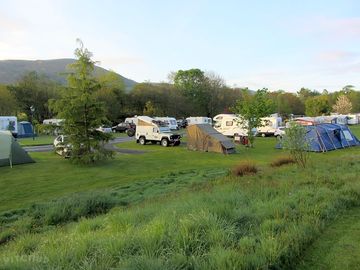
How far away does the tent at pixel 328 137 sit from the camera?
27281 millimetres

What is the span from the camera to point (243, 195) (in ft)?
25.2

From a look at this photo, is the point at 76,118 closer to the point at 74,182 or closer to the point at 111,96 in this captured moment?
the point at 74,182

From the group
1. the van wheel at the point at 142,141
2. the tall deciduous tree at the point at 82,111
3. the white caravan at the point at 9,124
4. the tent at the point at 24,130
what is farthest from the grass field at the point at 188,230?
the tent at the point at 24,130

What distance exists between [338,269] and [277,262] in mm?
712

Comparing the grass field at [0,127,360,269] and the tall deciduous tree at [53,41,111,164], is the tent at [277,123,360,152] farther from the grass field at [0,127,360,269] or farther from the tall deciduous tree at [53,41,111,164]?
the grass field at [0,127,360,269]

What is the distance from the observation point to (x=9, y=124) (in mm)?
44000

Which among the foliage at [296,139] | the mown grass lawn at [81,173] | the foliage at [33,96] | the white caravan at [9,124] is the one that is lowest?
the mown grass lawn at [81,173]

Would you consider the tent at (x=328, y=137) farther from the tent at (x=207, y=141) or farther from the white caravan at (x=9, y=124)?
the white caravan at (x=9, y=124)

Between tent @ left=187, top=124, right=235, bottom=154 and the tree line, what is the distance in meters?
21.9

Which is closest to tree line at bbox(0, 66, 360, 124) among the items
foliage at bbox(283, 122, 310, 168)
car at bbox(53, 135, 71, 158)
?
car at bbox(53, 135, 71, 158)

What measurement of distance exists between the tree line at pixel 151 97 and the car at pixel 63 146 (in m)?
26.6

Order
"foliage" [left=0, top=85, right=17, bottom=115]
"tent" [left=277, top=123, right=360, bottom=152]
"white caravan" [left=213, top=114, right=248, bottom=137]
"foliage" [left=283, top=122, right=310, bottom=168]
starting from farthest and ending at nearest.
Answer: "foliage" [left=0, top=85, right=17, bottom=115] → "white caravan" [left=213, top=114, right=248, bottom=137] → "tent" [left=277, top=123, right=360, bottom=152] → "foliage" [left=283, top=122, right=310, bottom=168]

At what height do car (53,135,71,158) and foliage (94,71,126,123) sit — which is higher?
foliage (94,71,126,123)

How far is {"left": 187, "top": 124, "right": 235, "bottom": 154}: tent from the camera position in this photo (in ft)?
88.6
